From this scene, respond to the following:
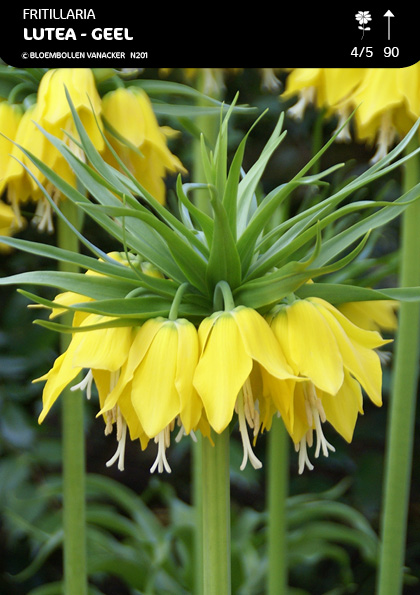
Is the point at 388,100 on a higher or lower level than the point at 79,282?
higher

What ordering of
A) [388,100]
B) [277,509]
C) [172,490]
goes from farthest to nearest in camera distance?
[172,490] < [277,509] < [388,100]

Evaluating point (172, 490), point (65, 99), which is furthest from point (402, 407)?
point (172, 490)

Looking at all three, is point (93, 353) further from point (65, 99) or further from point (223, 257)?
point (65, 99)

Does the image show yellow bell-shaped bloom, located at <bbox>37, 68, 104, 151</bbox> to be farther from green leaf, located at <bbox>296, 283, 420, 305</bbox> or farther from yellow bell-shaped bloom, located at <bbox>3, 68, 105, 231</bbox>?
green leaf, located at <bbox>296, 283, 420, 305</bbox>

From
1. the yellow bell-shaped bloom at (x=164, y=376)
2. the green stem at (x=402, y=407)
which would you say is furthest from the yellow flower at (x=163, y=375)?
the green stem at (x=402, y=407)

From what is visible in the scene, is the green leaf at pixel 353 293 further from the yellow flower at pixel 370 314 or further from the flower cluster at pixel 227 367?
the yellow flower at pixel 370 314

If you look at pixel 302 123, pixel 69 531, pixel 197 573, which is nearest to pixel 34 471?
pixel 197 573
